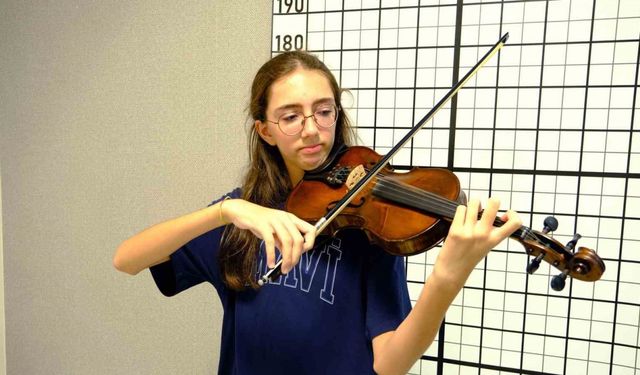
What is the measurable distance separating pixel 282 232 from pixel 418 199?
26 cm

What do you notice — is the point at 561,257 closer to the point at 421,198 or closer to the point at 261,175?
the point at 421,198

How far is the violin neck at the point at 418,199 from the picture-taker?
73cm

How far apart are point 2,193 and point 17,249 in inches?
9.7

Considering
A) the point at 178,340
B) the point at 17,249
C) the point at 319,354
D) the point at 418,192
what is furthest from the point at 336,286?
the point at 17,249

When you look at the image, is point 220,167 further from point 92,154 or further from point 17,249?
point 17,249

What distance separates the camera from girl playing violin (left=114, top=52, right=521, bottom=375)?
836 mm

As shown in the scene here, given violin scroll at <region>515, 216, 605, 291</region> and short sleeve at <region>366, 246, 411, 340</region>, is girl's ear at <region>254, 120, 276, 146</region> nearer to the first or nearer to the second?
short sleeve at <region>366, 246, 411, 340</region>

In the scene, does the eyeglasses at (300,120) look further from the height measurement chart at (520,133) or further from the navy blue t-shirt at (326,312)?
the height measurement chart at (520,133)

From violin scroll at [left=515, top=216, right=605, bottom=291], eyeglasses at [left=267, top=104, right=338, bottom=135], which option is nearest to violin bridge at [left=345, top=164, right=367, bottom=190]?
eyeglasses at [left=267, top=104, right=338, bottom=135]

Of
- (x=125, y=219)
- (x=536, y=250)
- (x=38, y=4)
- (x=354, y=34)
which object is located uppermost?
(x=38, y=4)

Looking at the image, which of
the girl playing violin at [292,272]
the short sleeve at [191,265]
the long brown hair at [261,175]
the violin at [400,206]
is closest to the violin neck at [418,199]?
the violin at [400,206]

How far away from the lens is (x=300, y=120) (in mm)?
905

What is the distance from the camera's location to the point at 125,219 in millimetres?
1601

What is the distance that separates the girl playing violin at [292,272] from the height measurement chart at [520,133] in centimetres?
36
